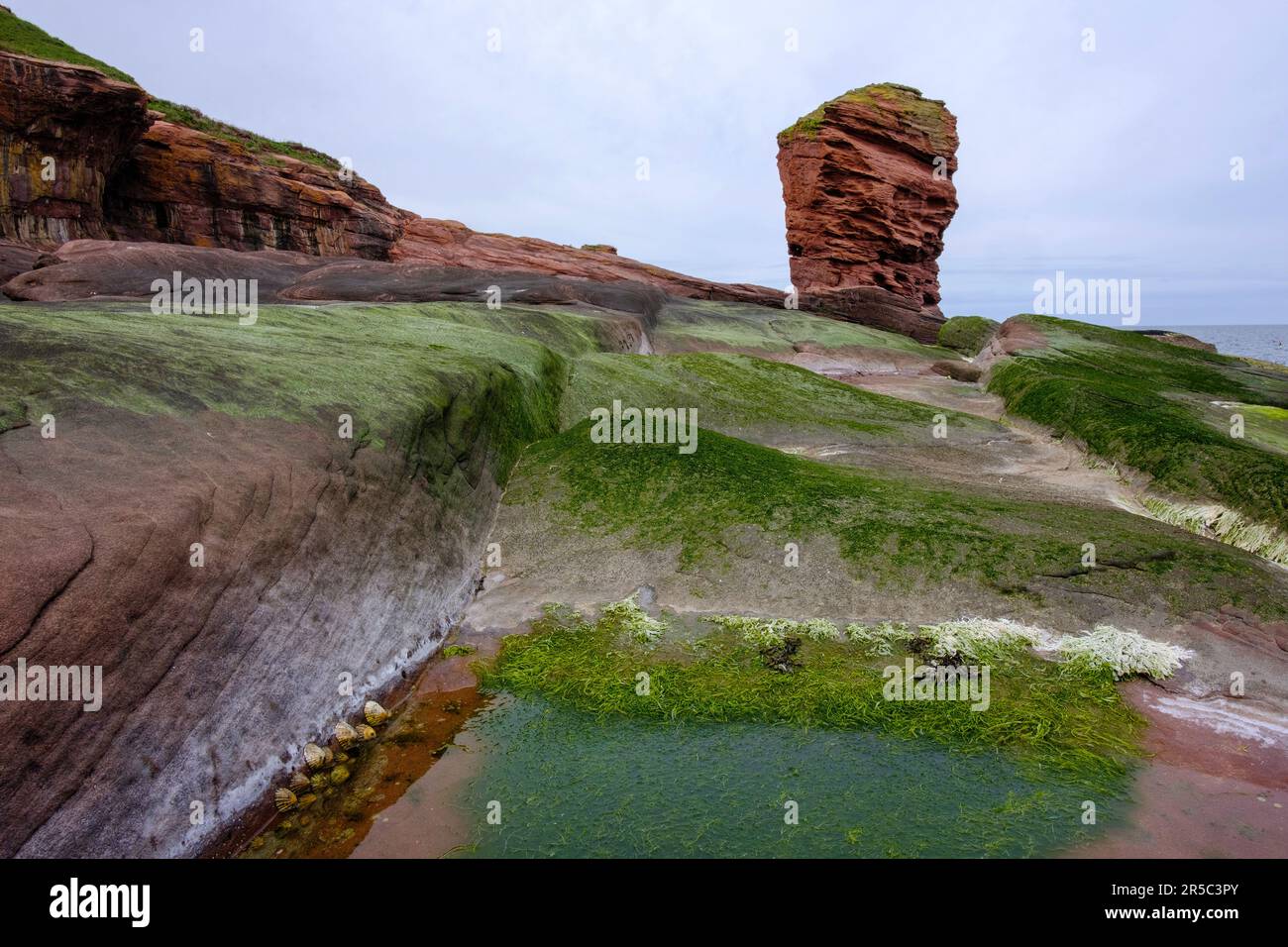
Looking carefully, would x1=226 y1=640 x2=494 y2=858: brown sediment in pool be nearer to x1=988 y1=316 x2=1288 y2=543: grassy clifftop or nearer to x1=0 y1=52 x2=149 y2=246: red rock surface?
x1=988 y1=316 x2=1288 y2=543: grassy clifftop

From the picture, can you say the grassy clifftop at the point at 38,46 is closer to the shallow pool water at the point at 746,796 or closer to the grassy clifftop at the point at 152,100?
the grassy clifftop at the point at 152,100

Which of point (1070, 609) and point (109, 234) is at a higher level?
point (109, 234)

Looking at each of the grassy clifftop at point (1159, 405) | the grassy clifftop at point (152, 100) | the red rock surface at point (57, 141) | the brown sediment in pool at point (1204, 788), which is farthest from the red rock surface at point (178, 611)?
the grassy clifftop at point (152, 100)

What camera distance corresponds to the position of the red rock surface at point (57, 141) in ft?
119

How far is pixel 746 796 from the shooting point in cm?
760

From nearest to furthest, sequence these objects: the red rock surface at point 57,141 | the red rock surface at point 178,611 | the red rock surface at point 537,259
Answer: the red rock surface at point 178,611 < the red rock surface at point 57,141 < the red rock surface at point 537,259

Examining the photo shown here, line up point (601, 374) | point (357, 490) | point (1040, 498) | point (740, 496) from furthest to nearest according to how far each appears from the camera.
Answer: point (601, 374) < point (1040, 498) < point (740, 496) < point (357, 490)

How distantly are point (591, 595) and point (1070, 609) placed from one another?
715cm

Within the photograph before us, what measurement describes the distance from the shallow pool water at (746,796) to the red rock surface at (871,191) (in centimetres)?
5210

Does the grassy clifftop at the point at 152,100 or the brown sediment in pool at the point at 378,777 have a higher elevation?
the grassy clifftop at the point at 152,100

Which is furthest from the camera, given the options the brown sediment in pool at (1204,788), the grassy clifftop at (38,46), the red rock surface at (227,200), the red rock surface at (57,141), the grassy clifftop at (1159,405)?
the red rock surface at (227,200)
